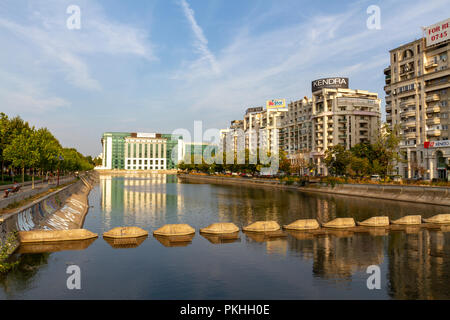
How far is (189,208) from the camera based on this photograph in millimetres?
65750

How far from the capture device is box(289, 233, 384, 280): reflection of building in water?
26.6 meters

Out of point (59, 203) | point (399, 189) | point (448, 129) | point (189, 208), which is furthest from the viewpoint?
point (448, 129)

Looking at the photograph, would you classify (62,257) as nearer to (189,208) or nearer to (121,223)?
(121,223)

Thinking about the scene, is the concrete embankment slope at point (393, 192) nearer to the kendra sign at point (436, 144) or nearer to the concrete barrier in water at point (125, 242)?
the kendra sign at point (436, 144)

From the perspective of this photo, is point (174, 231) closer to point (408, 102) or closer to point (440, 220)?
point (440, 220)

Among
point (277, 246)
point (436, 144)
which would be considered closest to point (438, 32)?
point (436, 144)

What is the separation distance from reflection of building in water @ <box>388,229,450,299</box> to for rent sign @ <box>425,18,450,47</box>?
84122 millimetres

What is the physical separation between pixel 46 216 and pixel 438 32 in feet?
385

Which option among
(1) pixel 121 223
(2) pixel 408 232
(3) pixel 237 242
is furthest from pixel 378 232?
(1) pixel 121 223

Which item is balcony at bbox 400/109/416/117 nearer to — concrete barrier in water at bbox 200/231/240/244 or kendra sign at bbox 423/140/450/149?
kendra sign at bbox 423/140/450/149

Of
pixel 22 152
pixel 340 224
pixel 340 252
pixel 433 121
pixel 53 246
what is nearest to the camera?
pixel 340 252

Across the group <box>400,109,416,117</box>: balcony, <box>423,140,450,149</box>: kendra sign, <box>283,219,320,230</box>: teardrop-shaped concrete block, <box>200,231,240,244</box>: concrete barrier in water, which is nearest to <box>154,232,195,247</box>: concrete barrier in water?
<box>200,231,240,244</box>: concrete barrier in water

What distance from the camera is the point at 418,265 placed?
90.7 ft
